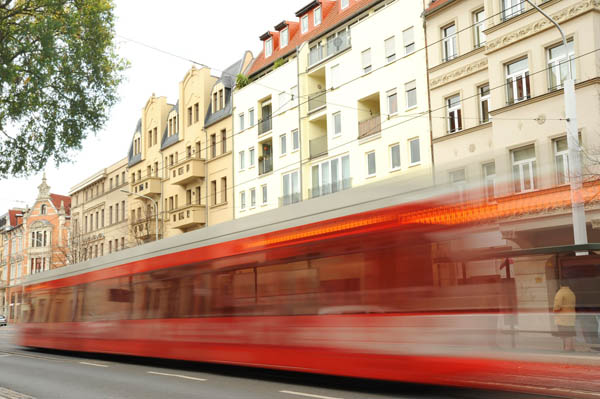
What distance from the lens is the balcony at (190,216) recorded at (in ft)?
142

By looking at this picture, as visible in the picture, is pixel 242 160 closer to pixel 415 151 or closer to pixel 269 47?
pixel 269 47

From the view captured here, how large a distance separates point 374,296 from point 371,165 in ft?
72.3

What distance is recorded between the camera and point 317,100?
3538cm

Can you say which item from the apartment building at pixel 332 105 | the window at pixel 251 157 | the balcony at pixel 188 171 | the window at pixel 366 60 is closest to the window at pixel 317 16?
the apartment building at pixel 332 105

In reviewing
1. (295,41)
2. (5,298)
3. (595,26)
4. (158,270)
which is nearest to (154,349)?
(158,270)

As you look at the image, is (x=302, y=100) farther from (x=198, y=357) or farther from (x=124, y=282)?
(x=198, y=357)

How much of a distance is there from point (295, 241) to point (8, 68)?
29.1 ft

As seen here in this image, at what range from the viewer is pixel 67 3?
16.4m

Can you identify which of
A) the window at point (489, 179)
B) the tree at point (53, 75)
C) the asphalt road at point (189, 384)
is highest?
the tree at point (53, 75)

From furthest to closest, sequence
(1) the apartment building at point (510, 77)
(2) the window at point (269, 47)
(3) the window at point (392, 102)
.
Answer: (2) the window at point (269, 47), (3) the window at point (392, 102), (1) the apartment building at point (510, 77)

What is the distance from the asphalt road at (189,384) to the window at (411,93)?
16.7 m

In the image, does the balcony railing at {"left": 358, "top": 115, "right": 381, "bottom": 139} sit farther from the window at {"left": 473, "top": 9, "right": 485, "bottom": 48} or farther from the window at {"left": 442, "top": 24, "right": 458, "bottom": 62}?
the window at {"left": 473, "top": 9, "right": 485, "bottom": 48}

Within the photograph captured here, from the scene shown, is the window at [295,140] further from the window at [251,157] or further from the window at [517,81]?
the window at [517,81]

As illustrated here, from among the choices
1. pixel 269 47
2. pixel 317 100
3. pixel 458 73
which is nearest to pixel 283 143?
pixel 317 100
